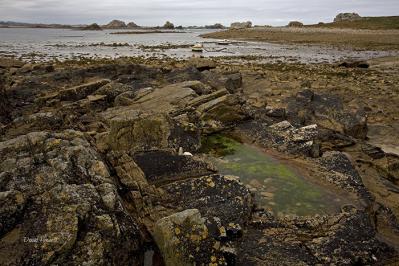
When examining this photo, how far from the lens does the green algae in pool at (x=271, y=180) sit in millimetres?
8031

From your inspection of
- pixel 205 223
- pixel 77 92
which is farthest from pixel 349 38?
pixel 205 223

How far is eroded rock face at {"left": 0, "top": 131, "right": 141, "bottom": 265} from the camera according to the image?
5.78m

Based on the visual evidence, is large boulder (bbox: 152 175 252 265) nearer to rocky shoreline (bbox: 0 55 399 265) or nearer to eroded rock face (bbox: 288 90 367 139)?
rocky shoreline (bbox: 0 55 399 265)

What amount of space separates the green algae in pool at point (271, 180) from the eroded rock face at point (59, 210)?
3.36 m

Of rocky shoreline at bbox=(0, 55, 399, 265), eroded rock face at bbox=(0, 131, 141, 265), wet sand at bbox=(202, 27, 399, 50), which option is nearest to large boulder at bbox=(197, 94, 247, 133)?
rocky shoreline at bbox=(0, 55, 399, 265)

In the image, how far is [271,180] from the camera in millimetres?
9258

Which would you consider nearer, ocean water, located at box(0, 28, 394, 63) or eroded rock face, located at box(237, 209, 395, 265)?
eroded rock face, located at box(237, 209, 395, 265)

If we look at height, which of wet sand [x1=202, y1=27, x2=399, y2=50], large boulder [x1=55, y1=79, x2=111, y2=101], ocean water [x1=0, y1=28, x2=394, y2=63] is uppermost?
wet sand [x1=202, y1=27, x2=399, y2=50]

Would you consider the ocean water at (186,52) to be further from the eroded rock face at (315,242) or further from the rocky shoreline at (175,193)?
the eroded rock face at (315,242)

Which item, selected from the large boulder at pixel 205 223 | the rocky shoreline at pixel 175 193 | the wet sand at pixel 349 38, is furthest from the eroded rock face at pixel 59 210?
the wet sand at pixel 349 38

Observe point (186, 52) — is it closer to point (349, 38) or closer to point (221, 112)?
point (349, 38)

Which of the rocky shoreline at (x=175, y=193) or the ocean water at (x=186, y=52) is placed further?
the ocean water at (x=186, y=52)

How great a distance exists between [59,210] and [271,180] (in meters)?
5.17

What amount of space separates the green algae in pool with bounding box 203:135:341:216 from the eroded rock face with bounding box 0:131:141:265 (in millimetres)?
3363
